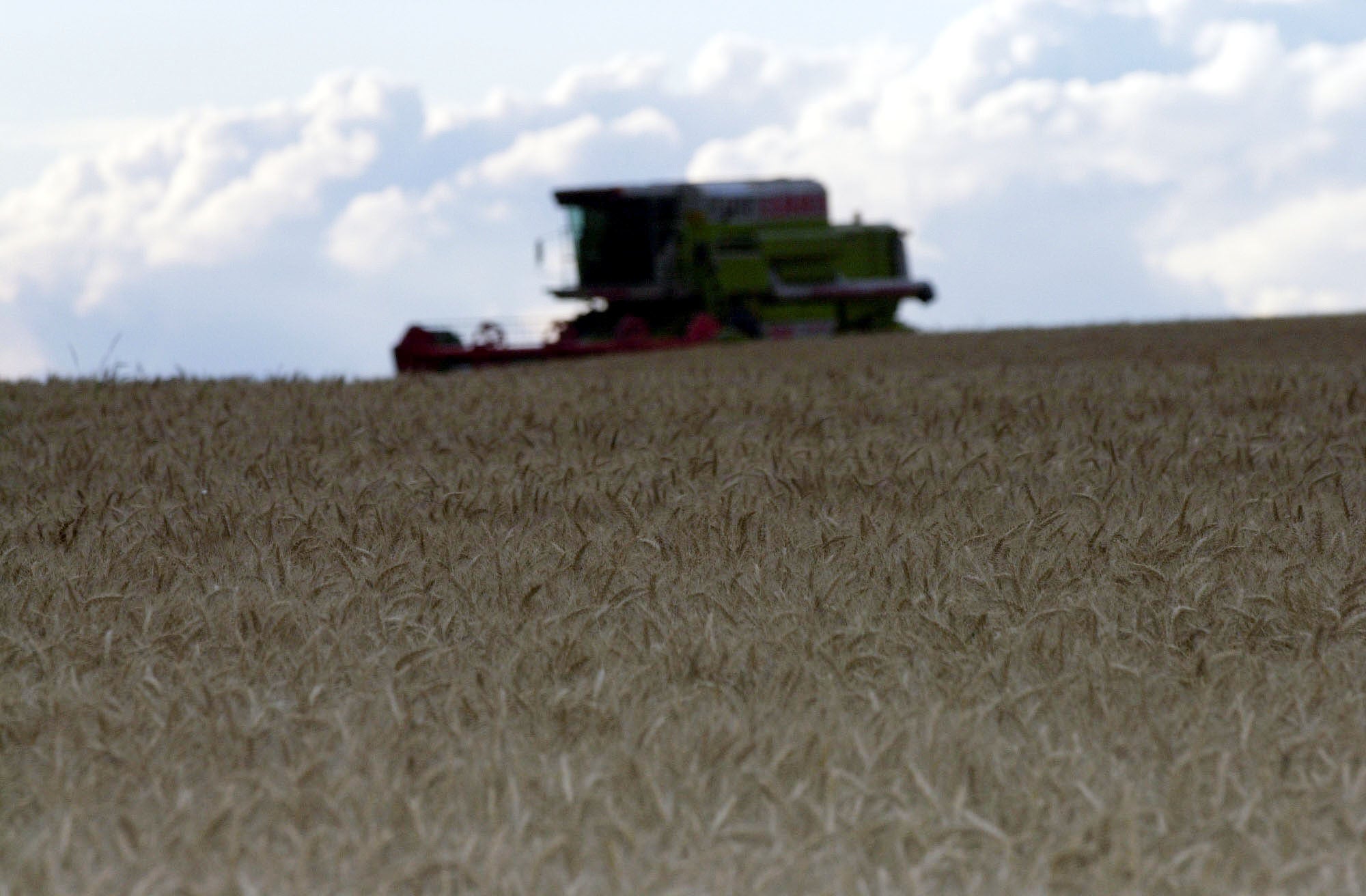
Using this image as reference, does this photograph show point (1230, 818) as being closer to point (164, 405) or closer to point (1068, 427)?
point (1068, 427)

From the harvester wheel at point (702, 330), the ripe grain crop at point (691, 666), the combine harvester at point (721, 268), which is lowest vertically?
the ripe grain crop at point (691, 666)

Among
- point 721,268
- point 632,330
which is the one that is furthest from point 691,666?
point 721,268

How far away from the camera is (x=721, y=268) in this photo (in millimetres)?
22594

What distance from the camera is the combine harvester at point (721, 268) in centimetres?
2298

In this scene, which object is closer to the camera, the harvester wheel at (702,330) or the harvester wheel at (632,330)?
the harvester wheel at (632,330)

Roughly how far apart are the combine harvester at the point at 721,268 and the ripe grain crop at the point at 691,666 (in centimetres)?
1717

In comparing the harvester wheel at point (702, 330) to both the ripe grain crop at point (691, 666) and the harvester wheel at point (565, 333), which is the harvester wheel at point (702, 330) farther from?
the ripe grain crop at point (691, 666)

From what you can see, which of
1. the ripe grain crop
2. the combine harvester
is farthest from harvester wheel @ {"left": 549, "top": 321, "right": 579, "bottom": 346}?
the ripe grain crop

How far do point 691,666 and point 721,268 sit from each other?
66.0 ft

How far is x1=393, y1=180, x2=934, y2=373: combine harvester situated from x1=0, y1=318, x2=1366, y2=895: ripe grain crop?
56.3ft

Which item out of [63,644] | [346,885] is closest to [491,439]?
[63,644]

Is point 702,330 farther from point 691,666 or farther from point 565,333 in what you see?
point 691,666

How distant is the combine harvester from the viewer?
22984 millimetres

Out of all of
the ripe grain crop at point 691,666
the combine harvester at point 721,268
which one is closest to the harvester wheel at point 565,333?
the combine harvester at point 721,268
